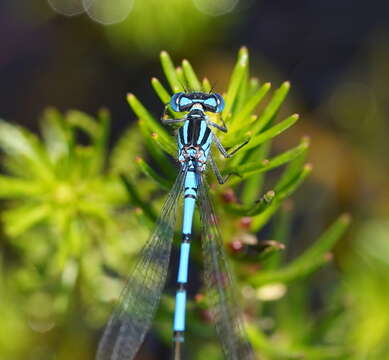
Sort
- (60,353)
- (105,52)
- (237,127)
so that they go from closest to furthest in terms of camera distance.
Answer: (237,127)
(60,353)
(105,52)

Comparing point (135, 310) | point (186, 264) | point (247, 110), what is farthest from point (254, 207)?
point (135, 310)

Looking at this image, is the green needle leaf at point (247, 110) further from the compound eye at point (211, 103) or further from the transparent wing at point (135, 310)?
the transparent wing at point (135, 310)

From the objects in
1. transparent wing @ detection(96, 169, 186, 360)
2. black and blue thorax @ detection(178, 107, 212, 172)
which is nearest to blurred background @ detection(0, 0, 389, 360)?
transparent wing @ detection(96, 169, 186, 360)

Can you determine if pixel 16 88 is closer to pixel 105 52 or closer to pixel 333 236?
pixel 105 52

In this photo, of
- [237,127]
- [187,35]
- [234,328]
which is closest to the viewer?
[237,127]

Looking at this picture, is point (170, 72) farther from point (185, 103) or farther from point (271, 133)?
point (271, 133)

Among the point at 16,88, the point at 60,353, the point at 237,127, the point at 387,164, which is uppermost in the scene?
the point at 16,88

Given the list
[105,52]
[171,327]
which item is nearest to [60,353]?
[171,327]
